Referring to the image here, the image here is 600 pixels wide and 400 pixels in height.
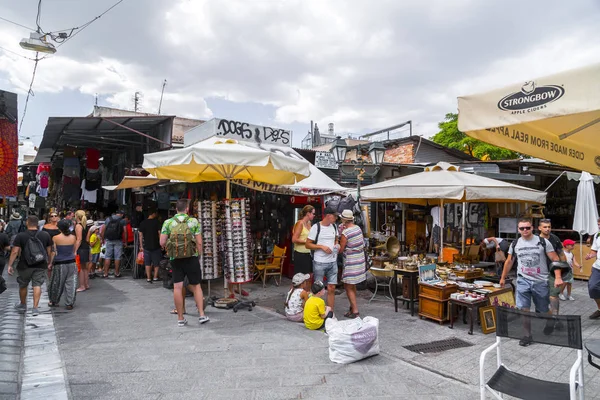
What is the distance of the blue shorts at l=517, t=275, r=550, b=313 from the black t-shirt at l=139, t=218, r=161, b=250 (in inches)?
279

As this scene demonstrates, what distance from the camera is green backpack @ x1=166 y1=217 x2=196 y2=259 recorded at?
17.5ft

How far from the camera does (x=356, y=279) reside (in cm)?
586

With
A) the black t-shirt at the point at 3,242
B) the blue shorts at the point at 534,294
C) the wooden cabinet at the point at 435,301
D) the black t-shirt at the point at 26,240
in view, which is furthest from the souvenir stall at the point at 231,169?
the blue shorts at the point at 534,294

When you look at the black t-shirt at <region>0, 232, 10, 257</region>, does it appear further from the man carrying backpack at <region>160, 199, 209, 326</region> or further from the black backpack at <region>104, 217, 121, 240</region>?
the black backpack at <region>104, 217, 121, 240</region>

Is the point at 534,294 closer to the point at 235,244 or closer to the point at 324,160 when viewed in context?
the point at 235,244

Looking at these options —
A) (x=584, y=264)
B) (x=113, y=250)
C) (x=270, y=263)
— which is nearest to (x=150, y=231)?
(x=113, y=250)

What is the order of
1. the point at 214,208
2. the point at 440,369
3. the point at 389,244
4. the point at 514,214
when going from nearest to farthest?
the point at 440,369 < the point at 214,208 < the point at 389,244 < the point at 514,214

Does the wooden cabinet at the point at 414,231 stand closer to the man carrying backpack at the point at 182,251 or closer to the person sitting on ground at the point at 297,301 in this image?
the person sitting on ground at the point at 297,301

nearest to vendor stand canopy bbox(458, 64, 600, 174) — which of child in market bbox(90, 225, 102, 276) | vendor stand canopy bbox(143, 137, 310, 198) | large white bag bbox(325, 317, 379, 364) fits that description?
large white bag bbox(325, 317, 379, 364)

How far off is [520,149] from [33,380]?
16.6 ft

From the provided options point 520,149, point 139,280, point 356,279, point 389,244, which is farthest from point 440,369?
point 139,280

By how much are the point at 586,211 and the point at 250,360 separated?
9605 mm

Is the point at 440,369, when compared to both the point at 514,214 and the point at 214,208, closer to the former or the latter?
the point at 214,208

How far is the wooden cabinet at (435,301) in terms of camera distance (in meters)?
5.68
